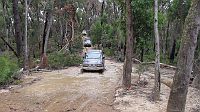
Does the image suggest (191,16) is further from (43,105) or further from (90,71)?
(90,71)

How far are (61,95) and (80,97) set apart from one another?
109 cm

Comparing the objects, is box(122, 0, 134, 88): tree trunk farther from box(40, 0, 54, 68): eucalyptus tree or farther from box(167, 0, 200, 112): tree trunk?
box(40, 0, 54, 68): eucalyptus tree

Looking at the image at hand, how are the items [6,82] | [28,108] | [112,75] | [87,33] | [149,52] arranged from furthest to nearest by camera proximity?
1. [87,33]
2. [149,52]
3. [112,75]
4. [6,82]
5. [28,108]

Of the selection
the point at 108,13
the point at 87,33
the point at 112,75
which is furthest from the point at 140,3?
the point at 87,33

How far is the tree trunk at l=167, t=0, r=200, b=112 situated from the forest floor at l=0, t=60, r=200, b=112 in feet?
16.6

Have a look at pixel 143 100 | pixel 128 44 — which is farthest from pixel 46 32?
pixel 143 100

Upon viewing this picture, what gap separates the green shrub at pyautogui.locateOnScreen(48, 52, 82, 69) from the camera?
33.9 m

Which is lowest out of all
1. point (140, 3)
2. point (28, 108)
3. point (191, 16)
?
point (28, 108)

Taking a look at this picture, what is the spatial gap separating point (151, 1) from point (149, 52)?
1941 cm

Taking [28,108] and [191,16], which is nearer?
[191,16]

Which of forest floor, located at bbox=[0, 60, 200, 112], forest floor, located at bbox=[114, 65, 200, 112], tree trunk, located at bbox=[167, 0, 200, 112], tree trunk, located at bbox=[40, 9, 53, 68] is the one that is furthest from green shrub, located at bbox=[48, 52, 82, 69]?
tree trunk, located at bbox=[167, 0, 200, 112]

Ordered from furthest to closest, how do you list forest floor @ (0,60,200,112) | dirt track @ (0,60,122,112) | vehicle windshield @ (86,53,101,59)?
1. vehicle windshield @ (86,53,101,59)
2. dirt track @ (0,60,122,112)
3. forest floor @ (0,60,200,112)

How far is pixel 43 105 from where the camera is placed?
16375 mm

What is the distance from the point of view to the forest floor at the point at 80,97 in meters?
15.8
